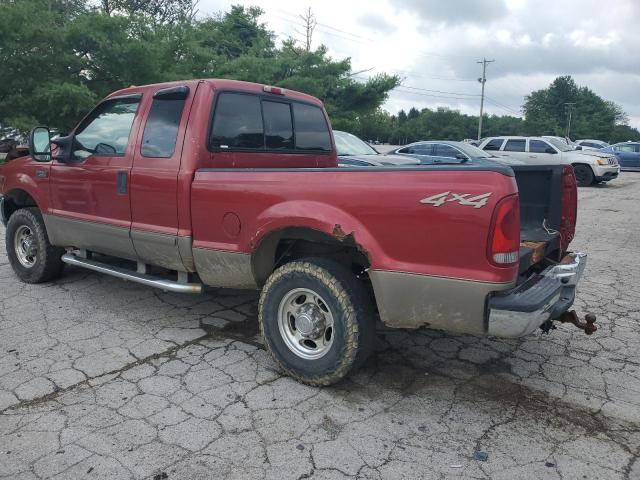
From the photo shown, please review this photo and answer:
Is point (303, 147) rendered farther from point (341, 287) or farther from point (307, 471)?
point (307, 471)

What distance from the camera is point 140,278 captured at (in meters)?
4.02

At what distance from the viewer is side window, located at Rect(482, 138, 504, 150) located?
18094 mm

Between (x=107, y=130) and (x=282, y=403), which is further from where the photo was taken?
(x=107, y=130)

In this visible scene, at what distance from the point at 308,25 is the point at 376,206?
127ft

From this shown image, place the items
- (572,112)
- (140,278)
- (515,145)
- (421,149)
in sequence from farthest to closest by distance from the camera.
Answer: (572,112)
(515,145)
(421,149)
(140,278)

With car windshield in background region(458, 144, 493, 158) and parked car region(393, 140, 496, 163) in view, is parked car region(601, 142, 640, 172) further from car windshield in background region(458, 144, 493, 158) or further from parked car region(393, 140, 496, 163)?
parked car region(393, 140, 496, 163)

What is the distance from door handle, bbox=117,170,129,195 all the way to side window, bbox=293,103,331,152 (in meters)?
1.44

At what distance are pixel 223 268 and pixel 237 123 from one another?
1165 millimetres

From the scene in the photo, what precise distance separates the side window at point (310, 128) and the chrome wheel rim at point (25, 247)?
9.70 ft

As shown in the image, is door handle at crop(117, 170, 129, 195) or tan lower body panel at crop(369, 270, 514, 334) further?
door handle at crop(117, 170, 129, 195)

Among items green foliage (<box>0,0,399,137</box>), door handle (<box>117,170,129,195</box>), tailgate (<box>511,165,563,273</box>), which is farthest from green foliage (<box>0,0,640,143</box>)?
tailgate (<box>511,165,563,273</box>)

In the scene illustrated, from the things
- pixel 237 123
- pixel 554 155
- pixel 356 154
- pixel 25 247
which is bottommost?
pixel 25 247

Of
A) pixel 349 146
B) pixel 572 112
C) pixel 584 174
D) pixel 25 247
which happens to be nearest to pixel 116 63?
pixel 349 146

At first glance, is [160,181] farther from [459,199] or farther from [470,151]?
[470,151]
